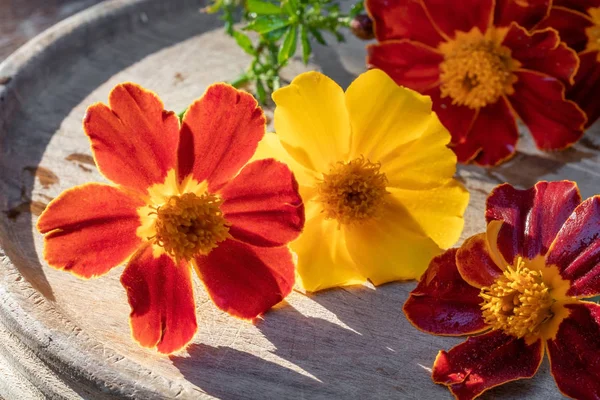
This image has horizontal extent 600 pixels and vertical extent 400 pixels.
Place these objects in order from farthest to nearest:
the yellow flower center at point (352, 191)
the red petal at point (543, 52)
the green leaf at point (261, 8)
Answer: the green leaf at point (261, 8)
the red petal at point (543, 52)
the yellow flower center at point (352, 191)

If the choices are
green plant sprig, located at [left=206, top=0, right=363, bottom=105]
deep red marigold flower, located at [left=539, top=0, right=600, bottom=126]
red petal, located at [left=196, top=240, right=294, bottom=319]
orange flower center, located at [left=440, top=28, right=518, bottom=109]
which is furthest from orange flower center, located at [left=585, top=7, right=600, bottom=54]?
red petal, located at [left=196, top=240, right=294, bottom=319]

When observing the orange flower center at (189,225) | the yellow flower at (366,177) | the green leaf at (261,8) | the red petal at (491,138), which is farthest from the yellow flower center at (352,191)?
the green leaf at (261,8)

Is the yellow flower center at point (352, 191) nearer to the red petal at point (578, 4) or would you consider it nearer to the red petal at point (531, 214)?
the red petal at point (531, 214)

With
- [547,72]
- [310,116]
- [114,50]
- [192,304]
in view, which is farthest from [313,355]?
[114,50]

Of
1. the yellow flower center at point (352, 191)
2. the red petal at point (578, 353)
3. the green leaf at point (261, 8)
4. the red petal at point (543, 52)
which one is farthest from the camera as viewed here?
the green leaf at point (261, 8)

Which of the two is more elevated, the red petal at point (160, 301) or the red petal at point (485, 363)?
the red petal at point (160, 301)

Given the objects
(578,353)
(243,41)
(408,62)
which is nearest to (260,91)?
(243,41)

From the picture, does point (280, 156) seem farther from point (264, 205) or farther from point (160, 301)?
point (160, 301)

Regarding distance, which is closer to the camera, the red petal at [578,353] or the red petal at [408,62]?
the red petal at [578,353]
